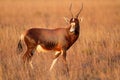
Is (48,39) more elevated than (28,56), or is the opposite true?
(48,39)

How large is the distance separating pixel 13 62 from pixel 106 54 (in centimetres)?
224

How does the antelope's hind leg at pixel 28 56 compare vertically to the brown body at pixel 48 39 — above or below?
below

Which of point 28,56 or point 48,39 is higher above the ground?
point 48,39

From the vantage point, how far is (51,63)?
336 inches

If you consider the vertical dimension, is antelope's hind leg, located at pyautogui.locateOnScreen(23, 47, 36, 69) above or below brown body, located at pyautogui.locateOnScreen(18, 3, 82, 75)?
below

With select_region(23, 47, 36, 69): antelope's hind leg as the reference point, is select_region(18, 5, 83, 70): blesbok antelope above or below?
above

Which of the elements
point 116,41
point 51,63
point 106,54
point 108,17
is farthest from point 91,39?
point 108,17

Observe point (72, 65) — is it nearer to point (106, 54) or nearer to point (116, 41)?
point (106, 54)

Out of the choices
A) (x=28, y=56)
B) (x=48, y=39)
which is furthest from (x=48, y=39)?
(x=28, y=56)

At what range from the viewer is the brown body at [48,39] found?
7875mm

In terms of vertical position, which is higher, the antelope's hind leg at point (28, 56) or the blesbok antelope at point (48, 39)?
the blesbok antelope at point (48, 39)

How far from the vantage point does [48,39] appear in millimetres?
7969

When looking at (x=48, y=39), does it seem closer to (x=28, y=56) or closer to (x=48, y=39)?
(x=48, y=39)

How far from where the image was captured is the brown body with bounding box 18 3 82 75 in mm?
7875
